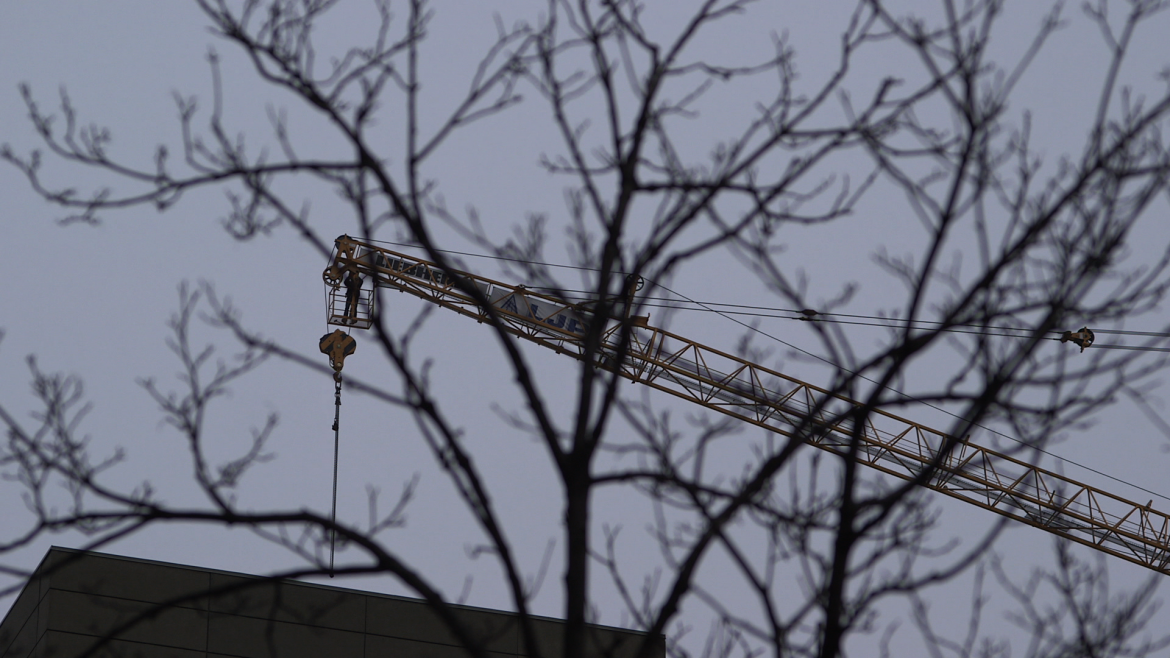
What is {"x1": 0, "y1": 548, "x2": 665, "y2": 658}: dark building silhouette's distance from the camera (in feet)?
56.7

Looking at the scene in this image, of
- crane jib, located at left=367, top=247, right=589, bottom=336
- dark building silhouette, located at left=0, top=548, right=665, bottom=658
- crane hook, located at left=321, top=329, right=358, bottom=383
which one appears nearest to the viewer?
Result: dark building silhouette, located at left=0, top=548, right=665, bottom=658

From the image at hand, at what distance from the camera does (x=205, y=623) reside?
18.4 meters

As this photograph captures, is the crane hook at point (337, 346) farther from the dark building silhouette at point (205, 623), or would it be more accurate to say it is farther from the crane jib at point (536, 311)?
the dark building silhouette at point (205, 623)

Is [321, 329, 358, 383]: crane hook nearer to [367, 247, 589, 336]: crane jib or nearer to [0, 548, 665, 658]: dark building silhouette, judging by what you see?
[367, 247, 589, 336]: crane jib

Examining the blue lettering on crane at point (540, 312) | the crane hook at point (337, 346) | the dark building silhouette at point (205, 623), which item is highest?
the blue lettering on crane at point (540, 312)

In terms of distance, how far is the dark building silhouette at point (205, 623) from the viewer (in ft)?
56.7

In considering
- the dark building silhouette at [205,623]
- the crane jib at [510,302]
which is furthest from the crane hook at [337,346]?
the dark building silhouette at [205,623]

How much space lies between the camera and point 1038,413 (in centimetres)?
554

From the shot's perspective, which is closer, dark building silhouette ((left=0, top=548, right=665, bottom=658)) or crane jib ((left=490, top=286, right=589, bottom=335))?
dark building silhouette ((left=0, top=548, right=665, bottom=658))

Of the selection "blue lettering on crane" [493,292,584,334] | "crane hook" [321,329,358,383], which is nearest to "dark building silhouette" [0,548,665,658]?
"crane hook" [321,329,358,383]

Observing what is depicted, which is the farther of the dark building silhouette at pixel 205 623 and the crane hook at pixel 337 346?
the crane hook at pixel 337 346

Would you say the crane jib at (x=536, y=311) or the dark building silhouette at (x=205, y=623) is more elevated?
the crane jib at (x=536, y=311)

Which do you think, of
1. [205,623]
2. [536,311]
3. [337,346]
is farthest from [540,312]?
[205,623]

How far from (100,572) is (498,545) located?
14002 millimetres
